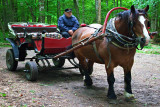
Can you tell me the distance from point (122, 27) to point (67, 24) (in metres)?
2.77

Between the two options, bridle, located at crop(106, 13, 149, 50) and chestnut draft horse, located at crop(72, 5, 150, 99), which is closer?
chestnut draft horse, located at crop(72, 5, 150, 99)

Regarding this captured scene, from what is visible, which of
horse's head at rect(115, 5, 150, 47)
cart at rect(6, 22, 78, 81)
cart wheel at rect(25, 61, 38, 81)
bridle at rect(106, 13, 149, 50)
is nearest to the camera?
horse's head at rect(115, 5, 150, 47)

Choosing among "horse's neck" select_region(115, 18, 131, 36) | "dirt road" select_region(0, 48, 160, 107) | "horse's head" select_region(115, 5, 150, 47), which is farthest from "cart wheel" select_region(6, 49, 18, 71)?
"horse's head" select_region(115, 5, 150, 47)

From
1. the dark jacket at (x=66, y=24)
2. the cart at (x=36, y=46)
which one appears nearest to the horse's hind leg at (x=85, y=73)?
the cart at (x=36, y=46)

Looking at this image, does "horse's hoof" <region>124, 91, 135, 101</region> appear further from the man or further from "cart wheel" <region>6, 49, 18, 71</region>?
"cart wheel" <region>6, 49, 18, 71</region>

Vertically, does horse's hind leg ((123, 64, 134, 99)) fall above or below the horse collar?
below

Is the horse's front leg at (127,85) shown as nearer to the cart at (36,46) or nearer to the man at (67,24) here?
the cart at (36,46)

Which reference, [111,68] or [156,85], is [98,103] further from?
[156,85]

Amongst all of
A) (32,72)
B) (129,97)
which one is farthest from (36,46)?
(129,97)

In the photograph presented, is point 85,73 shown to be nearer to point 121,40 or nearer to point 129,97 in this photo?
point 129,97

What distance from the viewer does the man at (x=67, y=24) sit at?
5.73 m

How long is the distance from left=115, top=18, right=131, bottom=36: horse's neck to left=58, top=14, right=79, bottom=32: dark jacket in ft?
8.13

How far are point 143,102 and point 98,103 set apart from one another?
3.36ft

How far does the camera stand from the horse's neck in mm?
3436
